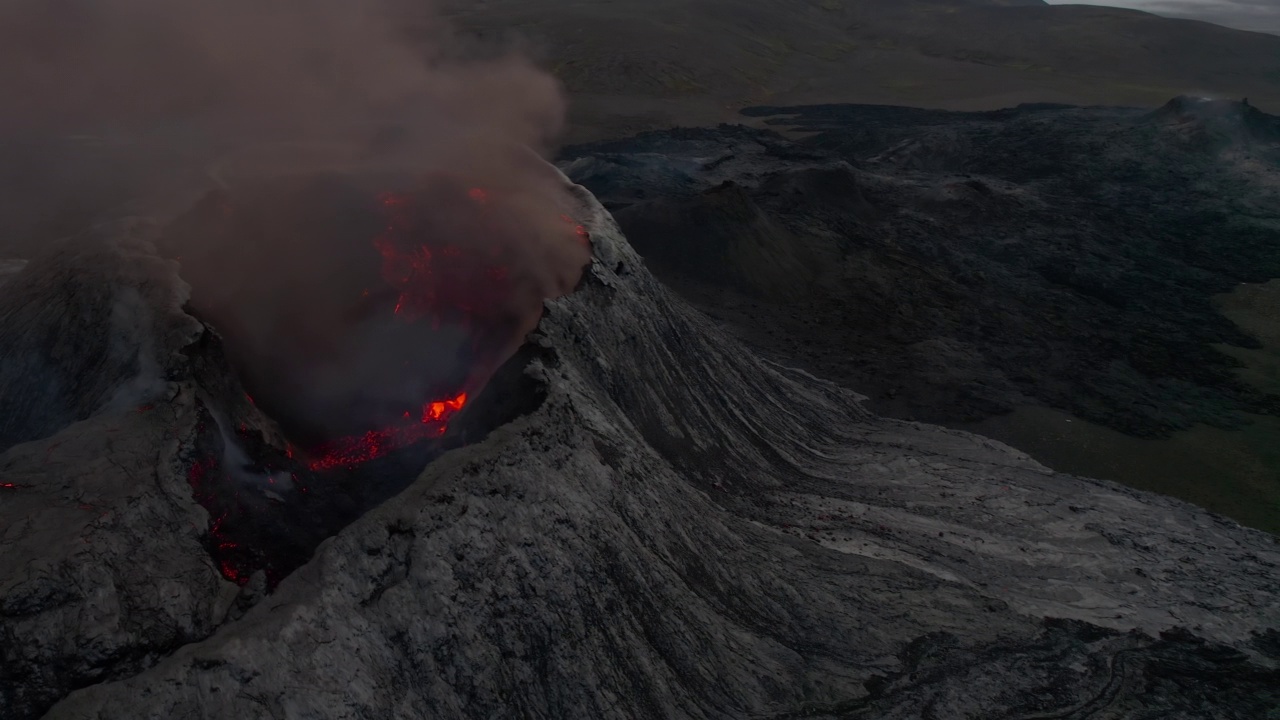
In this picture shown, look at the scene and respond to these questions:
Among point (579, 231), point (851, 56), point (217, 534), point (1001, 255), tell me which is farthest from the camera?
point (851, 56)

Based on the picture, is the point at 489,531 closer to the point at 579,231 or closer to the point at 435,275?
the point at 435,275

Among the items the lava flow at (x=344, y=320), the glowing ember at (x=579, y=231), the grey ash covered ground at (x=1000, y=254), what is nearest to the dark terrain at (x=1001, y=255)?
the grey ash covered ground at (x=1000, y=254)

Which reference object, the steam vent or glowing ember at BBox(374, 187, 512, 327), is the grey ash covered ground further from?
glowing ember at BBox(374, 187, 512, 327)

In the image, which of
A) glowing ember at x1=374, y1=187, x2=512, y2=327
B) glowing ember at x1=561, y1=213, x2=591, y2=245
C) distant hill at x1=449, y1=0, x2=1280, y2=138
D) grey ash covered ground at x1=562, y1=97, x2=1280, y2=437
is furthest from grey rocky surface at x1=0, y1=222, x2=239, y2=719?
distant hill at x1=449, y1=0, x2=1280, y2=138

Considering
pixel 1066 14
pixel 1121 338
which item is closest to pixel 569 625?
pixel 1121 338

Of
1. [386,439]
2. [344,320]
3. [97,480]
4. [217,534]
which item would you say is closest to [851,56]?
[344,320]

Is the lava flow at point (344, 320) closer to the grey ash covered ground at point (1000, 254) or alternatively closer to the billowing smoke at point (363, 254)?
the billowing smoke at point (363, 254)

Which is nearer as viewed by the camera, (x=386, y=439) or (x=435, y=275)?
(x=386, y=439)
